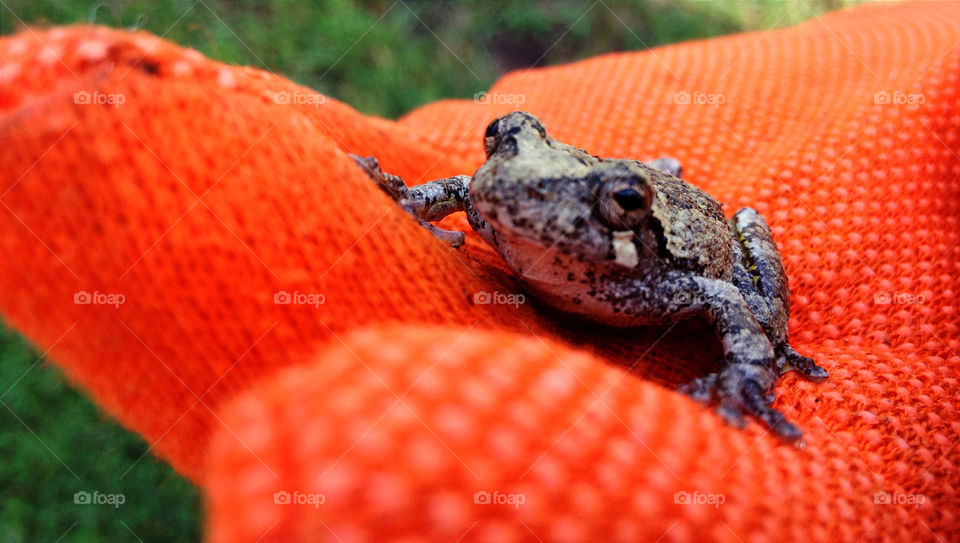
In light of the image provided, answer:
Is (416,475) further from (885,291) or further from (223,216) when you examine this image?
(885,291)

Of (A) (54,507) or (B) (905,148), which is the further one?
(A) (54,507)

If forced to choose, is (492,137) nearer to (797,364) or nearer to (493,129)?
(493,129)

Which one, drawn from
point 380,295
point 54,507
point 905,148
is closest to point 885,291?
point 905,148

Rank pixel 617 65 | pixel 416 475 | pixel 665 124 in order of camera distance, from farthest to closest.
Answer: pixel 617 65 → pixel 665 124 → pixel 416 475

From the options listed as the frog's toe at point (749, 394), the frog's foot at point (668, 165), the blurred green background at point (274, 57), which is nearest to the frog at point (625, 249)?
the frog's toe at point (749, 394)

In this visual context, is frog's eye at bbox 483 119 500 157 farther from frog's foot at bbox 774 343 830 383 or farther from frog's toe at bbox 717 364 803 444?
frog's foot at bbox 774 343 830 383

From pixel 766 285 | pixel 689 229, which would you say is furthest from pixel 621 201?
pixel 766 285
